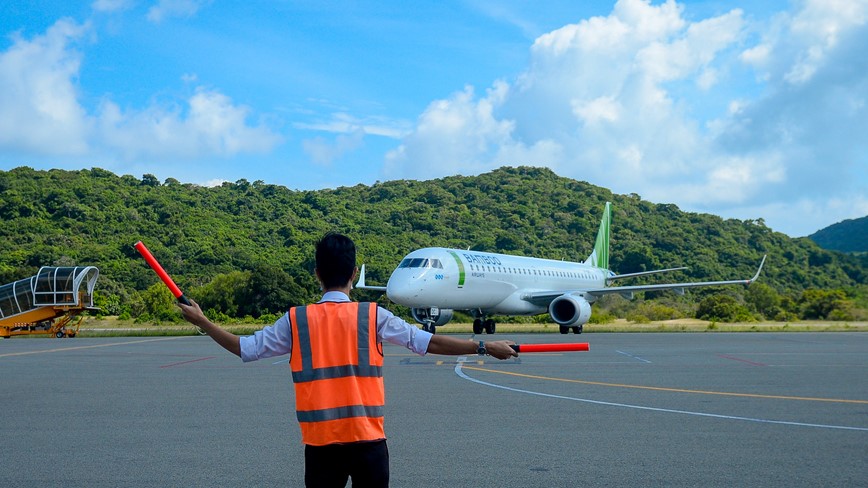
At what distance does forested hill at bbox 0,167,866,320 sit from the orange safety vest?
41903 mm

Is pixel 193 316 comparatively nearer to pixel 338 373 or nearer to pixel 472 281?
pixel 338 373

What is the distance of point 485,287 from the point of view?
3206 centimetres

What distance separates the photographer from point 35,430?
9.16 m

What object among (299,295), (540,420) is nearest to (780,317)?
(299,295)

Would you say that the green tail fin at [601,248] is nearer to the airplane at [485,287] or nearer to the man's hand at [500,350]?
the airplane at [485,287]

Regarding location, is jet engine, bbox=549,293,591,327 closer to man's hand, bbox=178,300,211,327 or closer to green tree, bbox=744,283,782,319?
green tree, bbox=744,283,782,319

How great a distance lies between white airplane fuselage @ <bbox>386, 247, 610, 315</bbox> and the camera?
1127 inches

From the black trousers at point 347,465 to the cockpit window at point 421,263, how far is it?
25060 mm

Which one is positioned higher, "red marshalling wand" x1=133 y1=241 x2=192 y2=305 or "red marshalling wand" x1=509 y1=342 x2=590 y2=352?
"red marshalling wand" x1=133 y1=241 x2=192 y2=305

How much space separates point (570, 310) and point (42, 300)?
2182cm

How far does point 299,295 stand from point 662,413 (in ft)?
131

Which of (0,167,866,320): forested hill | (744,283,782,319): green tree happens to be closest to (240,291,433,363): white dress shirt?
(0,167,866,320): forested hill

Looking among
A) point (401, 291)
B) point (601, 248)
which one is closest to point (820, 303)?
point (601, 248)

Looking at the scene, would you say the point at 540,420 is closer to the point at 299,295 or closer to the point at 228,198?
the point at 299,295
